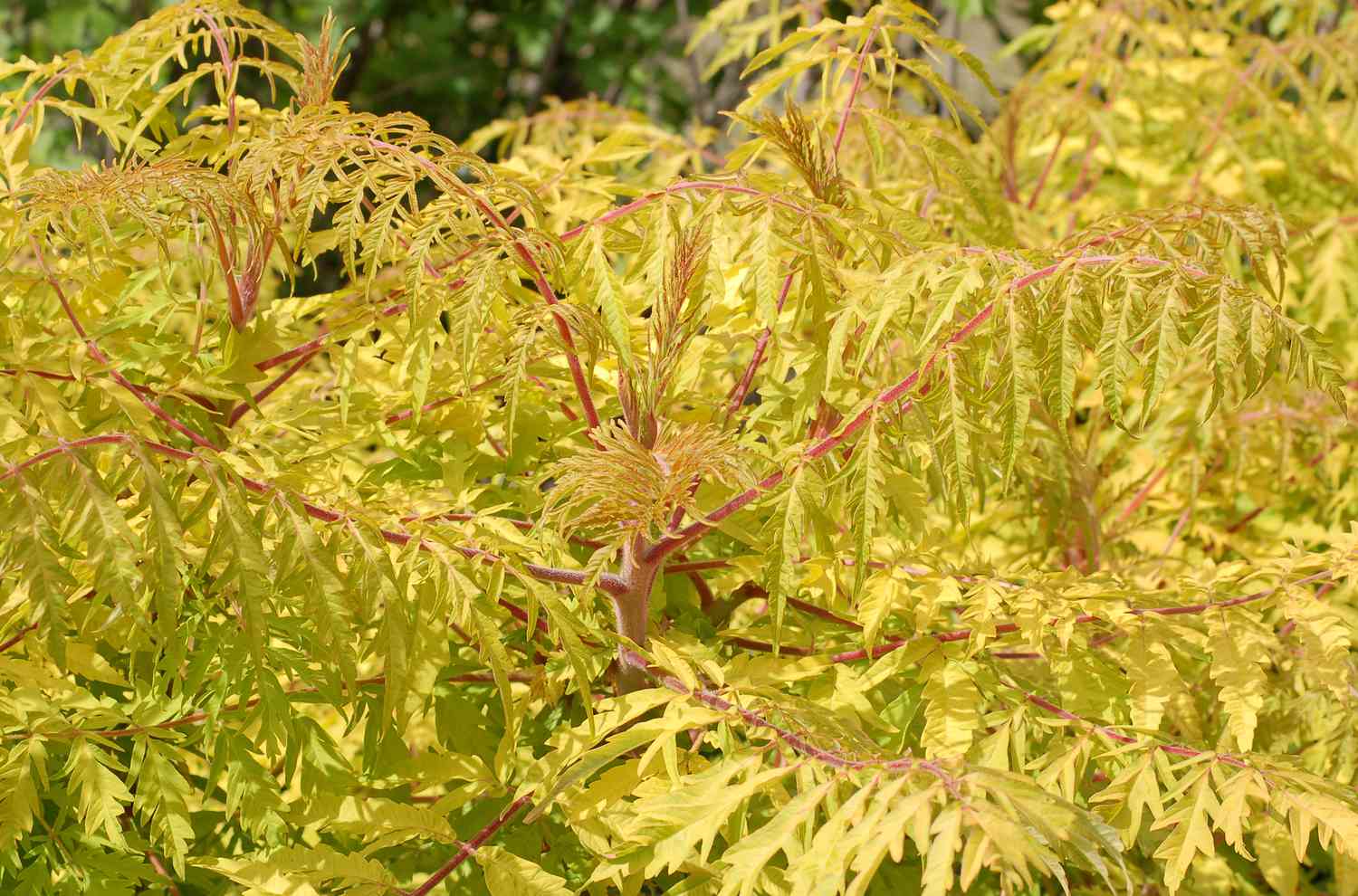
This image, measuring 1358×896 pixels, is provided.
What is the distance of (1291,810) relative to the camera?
1.09 meters

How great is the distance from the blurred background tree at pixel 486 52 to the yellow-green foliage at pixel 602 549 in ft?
11.2

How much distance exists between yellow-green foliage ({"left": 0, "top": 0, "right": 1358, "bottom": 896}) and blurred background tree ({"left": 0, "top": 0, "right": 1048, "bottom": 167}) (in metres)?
3.42

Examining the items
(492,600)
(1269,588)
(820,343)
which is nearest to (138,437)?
(492,600)

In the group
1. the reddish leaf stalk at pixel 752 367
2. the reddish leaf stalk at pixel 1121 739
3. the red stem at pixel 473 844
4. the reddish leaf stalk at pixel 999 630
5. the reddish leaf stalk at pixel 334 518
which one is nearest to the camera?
the reddish leaf stalk at pixel 334 518

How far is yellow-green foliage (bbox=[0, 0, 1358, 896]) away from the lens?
1076 mm

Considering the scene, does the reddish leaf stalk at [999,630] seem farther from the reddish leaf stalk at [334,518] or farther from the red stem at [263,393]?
the red stem at [263,393]

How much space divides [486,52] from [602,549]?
465 centimetres

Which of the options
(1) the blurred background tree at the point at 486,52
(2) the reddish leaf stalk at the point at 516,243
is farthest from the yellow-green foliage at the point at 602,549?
(1) the blurred background tree at the point at 486,52

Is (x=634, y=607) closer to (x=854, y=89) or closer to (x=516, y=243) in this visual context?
(x=516, y=243)

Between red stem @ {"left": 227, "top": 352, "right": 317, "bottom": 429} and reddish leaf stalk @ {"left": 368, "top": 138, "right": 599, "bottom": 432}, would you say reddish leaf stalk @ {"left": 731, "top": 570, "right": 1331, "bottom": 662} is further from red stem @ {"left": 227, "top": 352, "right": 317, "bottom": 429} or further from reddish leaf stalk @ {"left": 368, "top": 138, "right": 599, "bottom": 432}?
red stem @ {"left": 227, "top": 352, "right": 317, "bottom": 429}

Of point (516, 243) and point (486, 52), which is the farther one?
point (486, 52)

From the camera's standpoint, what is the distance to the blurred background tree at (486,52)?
4.92 metres

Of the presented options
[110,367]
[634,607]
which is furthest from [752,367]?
[110,367]

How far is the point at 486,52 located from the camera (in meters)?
5.41
